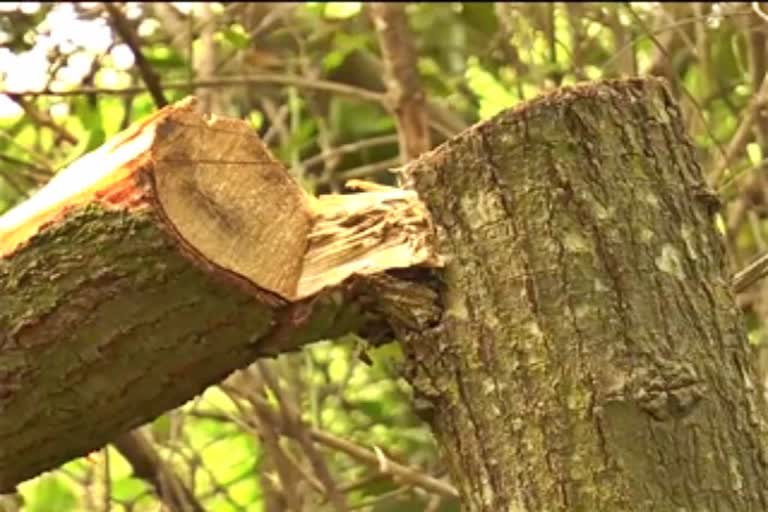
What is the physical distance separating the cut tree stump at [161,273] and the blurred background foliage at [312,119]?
11 cm

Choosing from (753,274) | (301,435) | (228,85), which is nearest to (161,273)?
(753,274)

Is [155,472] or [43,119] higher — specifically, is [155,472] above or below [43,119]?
below

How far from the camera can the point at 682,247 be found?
1.15 meters

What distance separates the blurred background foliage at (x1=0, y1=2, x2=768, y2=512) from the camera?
1831 mm

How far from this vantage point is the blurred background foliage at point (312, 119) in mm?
1831

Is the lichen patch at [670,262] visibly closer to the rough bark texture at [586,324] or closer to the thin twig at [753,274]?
the rough bark texture at [586,324]

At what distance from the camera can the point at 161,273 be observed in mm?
1099

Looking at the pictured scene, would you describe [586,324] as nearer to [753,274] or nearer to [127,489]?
[753,274]

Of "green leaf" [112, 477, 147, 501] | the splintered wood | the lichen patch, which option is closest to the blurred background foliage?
"green leaf" [112, 477, 147, 501]

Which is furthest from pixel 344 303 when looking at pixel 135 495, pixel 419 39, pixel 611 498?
pixel 419 39

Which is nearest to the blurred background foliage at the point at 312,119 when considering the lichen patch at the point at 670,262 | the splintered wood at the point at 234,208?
the splintered wood at the point at 234,208

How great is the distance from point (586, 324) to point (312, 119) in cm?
152

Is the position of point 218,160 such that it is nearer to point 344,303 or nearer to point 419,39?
point 344,303

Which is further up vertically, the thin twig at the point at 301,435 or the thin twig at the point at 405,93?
the thin twig at the point at 405,93
